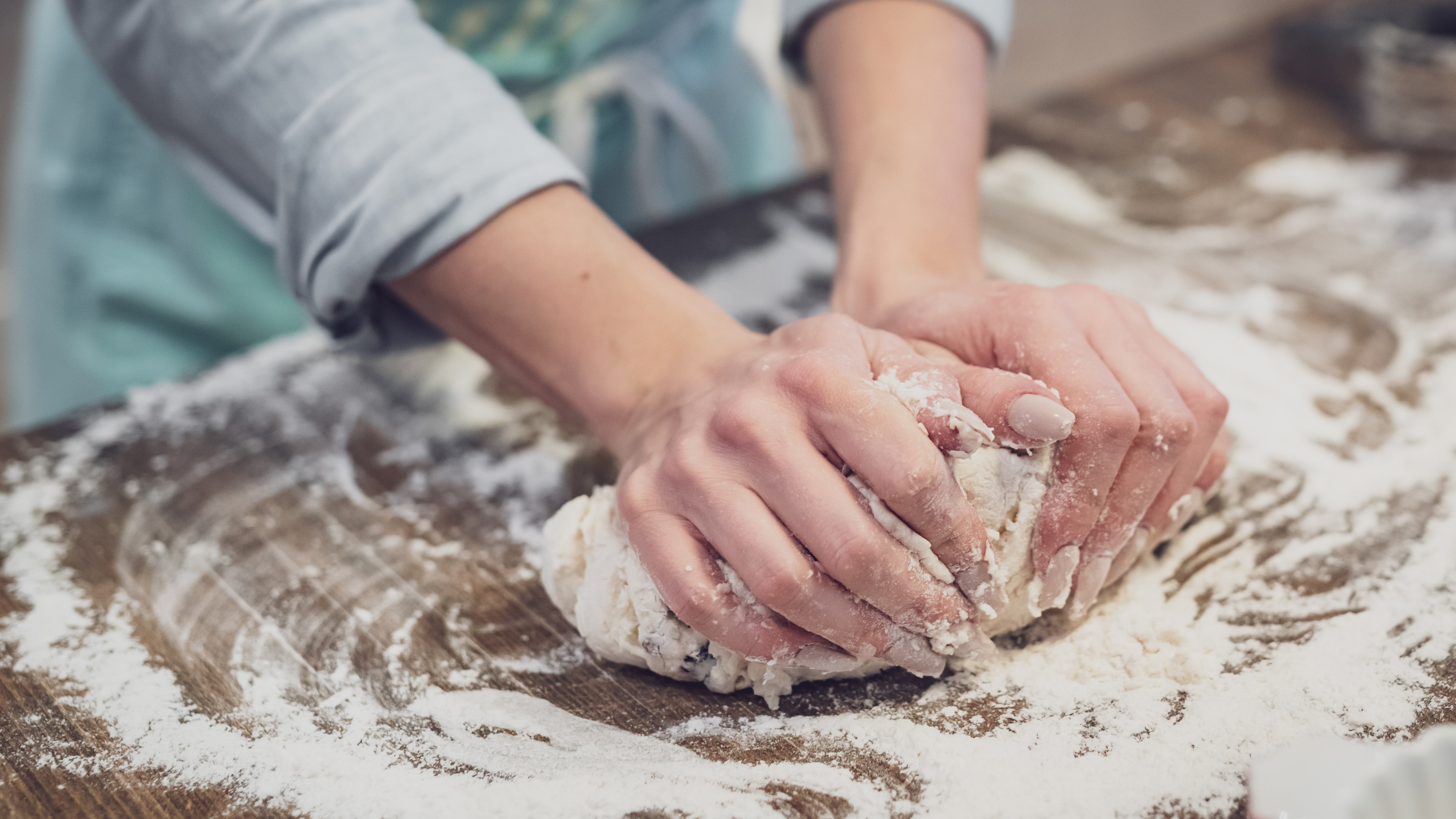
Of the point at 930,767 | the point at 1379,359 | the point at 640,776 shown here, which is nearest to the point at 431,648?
the point at 640,776

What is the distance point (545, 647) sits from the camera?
0.67 m

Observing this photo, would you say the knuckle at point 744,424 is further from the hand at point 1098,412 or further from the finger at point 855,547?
the hand at point 1098,412

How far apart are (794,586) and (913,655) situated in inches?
3.6

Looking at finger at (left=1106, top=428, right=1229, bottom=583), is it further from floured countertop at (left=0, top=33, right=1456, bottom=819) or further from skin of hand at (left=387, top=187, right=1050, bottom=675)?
skin of hand at (left=387, top=187, right=1050, bottom=675)

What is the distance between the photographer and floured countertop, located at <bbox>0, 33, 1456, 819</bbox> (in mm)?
565

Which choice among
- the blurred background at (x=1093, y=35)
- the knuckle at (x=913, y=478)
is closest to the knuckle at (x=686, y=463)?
the knuckle at (x=913, y=478)

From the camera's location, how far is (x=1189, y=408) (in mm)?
646

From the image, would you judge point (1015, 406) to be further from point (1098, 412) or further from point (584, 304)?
point (584, 304)

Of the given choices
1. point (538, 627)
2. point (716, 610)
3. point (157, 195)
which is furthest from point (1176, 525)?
point (157, 195)

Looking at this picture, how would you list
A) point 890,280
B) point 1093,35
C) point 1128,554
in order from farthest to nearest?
1. point 1093,35
2. point 890,280
3. point 1128,554

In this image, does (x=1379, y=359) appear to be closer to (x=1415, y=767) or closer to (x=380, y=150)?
(x=1415, y=767)

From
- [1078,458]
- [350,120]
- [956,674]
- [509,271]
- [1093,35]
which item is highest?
[350,120]

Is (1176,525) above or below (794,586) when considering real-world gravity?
below

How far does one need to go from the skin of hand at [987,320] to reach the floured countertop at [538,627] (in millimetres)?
72
